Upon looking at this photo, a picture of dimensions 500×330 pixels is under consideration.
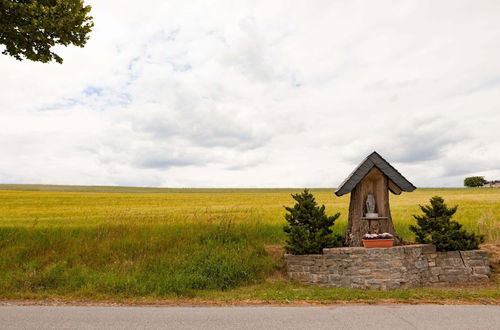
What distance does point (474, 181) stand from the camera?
121 m

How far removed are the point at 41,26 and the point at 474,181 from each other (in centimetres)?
13262

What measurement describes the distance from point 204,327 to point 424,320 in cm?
458

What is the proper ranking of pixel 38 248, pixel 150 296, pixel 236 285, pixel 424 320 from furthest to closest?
pixel 38 248 → pixel 236 285 → pixel 150 296 → pixel 424 320

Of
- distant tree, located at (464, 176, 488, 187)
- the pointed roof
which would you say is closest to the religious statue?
the pointed roof

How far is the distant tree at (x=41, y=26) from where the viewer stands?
14.0 metres

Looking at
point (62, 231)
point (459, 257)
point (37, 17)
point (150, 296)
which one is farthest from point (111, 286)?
point (459, 257)

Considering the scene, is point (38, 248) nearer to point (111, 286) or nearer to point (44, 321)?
point (111, 286)

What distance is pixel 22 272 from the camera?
13.1 m

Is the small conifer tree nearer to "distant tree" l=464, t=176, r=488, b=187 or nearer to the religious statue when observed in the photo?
the religious statue

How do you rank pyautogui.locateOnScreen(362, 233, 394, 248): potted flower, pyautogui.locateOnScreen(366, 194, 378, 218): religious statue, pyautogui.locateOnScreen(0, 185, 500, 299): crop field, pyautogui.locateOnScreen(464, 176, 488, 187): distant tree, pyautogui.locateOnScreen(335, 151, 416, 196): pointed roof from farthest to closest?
pyautogui.locateOnScreen(464, 176, 488, 187): distant tree
pyautogui.locateOnScreen(366, 194, 378, 218): religious statue
pyautogui.locateOnScreen(335, 151, 416, 196): pointed roof
pyautogui.locateOnScreen(362, 233, 394, 248): potted flower
pyautogui.locateOnScreen(0, 185, 500, 299): crop field

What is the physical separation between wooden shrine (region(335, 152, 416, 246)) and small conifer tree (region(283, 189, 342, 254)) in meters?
0.82

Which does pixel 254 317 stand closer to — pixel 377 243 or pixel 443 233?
pixel 377 243

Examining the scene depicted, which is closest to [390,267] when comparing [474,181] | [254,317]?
[254,317]

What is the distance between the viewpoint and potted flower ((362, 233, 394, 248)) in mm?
12984
